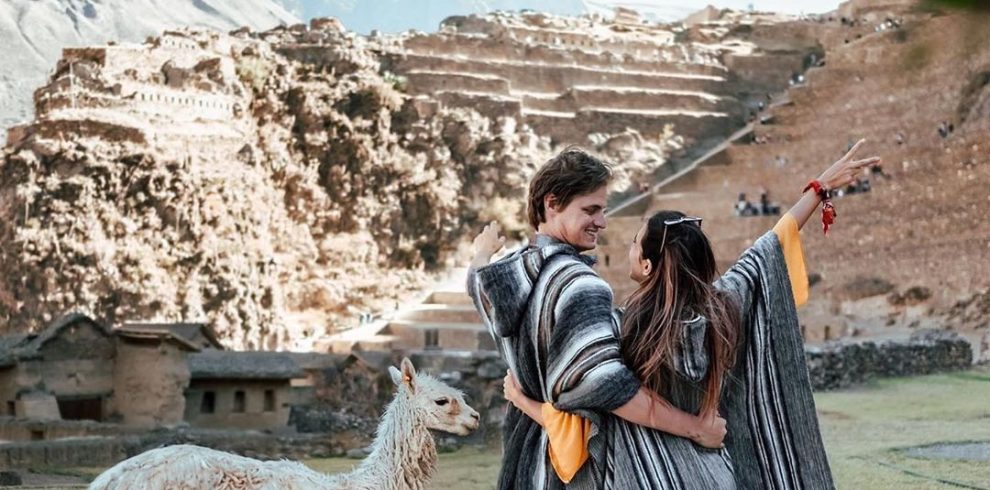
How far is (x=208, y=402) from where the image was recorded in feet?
45.8

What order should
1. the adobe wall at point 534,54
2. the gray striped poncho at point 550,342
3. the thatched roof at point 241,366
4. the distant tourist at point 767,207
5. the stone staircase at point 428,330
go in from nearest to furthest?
the gray striped poncho at point 550,342 → the thatched roof at point 241,366 → the stone staircase at point 428,330 → the distant tourist at point 767,207 → the adobe wall at point 534,54

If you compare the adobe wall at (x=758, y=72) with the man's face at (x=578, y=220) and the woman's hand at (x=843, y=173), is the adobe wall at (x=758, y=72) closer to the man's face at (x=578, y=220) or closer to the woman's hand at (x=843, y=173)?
the woman's hand at (x=843, y=173)

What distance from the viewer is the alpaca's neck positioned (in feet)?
15.9

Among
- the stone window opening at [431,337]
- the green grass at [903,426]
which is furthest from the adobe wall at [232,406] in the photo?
the stone window opening at [431,337]

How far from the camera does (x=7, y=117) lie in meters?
34.9

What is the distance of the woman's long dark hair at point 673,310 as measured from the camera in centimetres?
382

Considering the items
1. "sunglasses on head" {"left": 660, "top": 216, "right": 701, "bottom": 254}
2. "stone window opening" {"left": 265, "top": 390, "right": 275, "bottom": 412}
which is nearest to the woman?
"sunglasses on head" {"left": 660, "top": 216, "right": 701, "bottom": 254}

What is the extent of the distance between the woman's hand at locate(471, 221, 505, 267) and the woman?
37cm

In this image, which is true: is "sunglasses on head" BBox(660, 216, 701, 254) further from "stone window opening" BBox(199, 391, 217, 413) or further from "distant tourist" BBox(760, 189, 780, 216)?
"distant tourist" BBox(760, 189, 780, 216)

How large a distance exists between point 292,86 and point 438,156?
447cm

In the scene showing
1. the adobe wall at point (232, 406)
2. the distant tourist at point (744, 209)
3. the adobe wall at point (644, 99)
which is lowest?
the adobe wall at point (232, 406)

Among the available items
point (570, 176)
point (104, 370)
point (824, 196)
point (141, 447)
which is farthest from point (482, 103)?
point (570, 176)

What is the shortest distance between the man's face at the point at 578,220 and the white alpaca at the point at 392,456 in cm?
96

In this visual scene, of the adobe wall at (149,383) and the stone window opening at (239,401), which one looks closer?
the adobe wall at (149,383)
